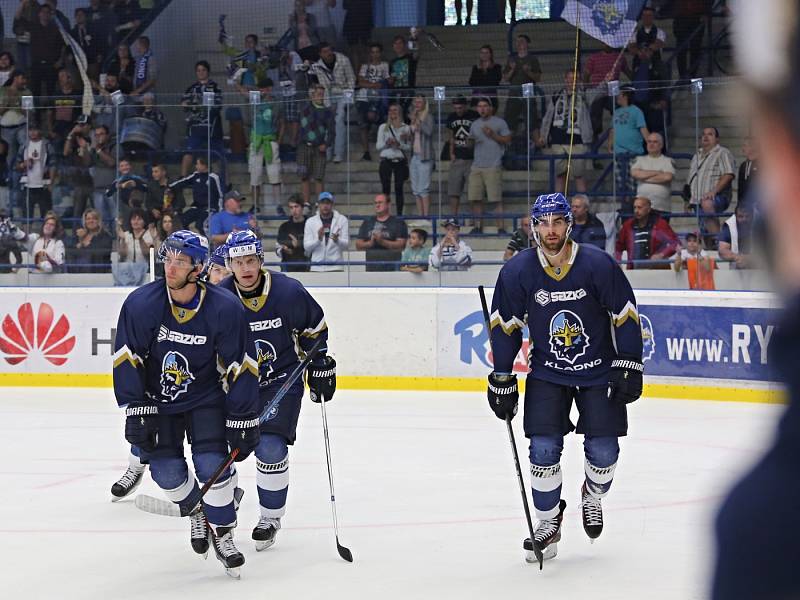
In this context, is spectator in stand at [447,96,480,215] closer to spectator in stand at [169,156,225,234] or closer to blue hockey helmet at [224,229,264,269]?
spectator in stand at [169,156,225,234]

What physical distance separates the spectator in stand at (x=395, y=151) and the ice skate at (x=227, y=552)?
21.1 feet

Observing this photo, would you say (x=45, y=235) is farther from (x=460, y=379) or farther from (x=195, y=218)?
(x=460, y=379)

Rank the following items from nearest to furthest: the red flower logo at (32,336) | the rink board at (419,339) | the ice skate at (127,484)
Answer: the ice skate at (127,484), the rink board at (419,339), the red flower logo at (32,336)

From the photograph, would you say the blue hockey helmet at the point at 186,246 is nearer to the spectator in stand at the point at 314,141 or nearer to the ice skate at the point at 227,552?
the ice skate at the point at 227,552

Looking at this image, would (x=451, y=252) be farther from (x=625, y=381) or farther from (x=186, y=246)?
(x=186, y=246)

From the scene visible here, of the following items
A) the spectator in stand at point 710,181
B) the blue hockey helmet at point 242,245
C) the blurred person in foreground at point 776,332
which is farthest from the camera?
the spectator in stand at point 710,181

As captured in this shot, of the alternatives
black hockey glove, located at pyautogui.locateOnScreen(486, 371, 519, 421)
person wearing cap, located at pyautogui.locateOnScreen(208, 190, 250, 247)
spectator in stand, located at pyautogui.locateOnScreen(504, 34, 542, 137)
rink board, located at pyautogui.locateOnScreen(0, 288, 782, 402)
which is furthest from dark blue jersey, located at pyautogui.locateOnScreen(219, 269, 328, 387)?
spectator in stand, located at pyautogui.locateOnScreen(504, 34, 542, 137)

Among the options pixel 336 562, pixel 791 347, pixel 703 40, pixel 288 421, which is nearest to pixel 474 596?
pixel 336 562

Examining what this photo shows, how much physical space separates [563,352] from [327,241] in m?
5.98

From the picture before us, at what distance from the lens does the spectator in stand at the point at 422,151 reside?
11.3 m

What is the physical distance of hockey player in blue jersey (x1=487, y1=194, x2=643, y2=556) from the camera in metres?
5.31

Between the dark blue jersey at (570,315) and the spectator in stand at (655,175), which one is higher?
the spectator in stand at (655,175)

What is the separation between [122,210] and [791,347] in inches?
434

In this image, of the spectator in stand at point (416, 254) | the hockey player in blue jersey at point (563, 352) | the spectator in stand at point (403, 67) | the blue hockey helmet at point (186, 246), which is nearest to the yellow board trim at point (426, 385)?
the spectator in stand at point (416, 254)
